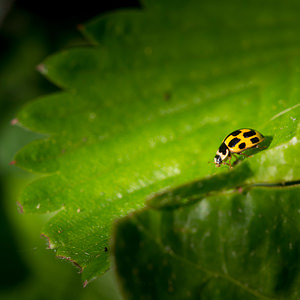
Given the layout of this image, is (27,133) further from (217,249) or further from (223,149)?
(217,249)

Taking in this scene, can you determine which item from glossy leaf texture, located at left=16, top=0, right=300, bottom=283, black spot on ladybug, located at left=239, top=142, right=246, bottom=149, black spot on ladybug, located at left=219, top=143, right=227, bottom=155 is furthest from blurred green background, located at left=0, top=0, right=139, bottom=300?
black spot on ladybug, located at left=239, top=142, right=246, bottom=149

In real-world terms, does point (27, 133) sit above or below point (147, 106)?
below

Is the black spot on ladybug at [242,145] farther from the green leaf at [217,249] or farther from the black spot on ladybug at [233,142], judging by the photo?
the green leaf at [217,249]

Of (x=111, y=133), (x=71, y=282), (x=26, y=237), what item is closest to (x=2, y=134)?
(x=26, y=237)

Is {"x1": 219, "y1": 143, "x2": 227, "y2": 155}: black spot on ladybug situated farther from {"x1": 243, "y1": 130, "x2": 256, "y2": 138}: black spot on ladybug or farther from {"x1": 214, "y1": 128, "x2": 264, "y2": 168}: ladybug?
{"x1": 243, "y1": 130, "x2": 256, "y2": 138}: black spot on ladybug

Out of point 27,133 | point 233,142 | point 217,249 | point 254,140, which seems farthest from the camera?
point 27,133

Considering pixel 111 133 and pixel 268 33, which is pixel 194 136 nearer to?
pixel 111 133

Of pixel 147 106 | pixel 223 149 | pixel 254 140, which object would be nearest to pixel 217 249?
pixel 254 140
